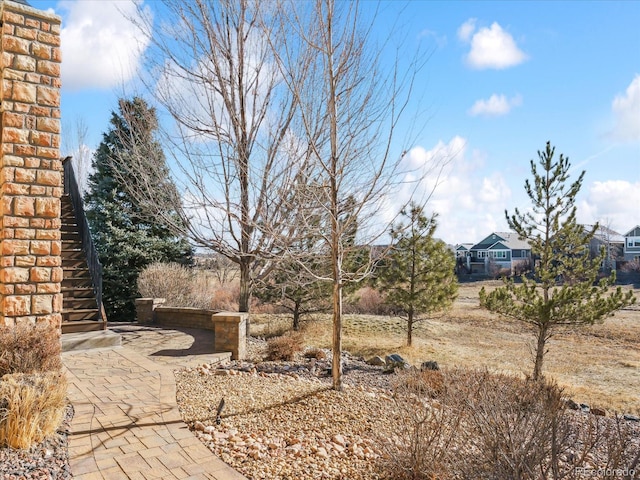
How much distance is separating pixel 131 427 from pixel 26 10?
186 inches

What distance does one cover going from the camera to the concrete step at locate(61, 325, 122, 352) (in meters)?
6.74

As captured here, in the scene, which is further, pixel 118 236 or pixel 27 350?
pixel 118 236

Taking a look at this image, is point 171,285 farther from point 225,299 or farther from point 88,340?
point 88,340

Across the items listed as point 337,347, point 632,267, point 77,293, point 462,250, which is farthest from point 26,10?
point 462,250

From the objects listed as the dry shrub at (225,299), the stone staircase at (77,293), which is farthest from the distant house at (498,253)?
the stone staircase at (77,293)

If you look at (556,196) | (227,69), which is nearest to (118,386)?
(227,69)

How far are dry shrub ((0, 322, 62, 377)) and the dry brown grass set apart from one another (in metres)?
8.44

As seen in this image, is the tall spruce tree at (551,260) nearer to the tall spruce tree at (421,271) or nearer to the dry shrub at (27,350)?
the tall spruce tree at (421,271)

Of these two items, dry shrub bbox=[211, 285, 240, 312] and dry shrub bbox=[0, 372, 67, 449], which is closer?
dry shrub bbox=[0, 372, 67, 449]

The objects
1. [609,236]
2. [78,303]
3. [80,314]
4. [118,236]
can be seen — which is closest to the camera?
[80,314]

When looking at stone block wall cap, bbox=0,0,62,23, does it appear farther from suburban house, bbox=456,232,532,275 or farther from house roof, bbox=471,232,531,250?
house roof, bbox=471,232,531,250

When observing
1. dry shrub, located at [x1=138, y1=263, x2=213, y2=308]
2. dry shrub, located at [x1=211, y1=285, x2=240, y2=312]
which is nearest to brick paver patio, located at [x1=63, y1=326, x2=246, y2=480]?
dry shrub, located at [x1=138, y1=263, x2=213, y2=308]

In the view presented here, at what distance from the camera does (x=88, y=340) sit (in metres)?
6.91

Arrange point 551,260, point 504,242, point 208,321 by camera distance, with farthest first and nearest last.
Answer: point 504,242
point 551,260
point 208,321
